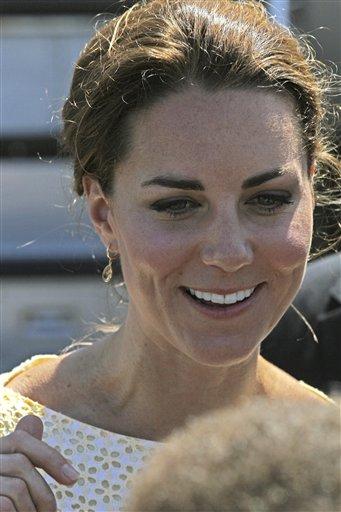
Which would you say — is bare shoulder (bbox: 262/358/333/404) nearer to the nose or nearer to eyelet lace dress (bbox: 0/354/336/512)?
eyelet lace dress (bbox: 0/354/336/512)

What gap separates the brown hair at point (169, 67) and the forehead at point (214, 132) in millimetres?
27

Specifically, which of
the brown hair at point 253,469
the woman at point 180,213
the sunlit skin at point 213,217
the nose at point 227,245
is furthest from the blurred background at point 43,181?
the brown hair at point 253,469

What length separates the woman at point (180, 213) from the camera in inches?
77.9

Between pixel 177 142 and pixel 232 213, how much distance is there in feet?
0.51

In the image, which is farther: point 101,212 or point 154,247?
point 101,212

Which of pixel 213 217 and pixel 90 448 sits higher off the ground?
pixel 213 217

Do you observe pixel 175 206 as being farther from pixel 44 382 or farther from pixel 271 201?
pixel 44 382

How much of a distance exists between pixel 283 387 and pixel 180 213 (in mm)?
559

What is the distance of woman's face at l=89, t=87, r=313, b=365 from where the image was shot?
1.96m

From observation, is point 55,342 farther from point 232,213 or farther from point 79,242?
point 232,213

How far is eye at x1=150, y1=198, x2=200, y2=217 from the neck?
32cm

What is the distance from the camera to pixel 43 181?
3836 mm

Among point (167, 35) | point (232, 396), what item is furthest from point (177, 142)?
point (232, 396)

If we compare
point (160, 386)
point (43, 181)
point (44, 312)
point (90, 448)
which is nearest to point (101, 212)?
point (160, 386)
